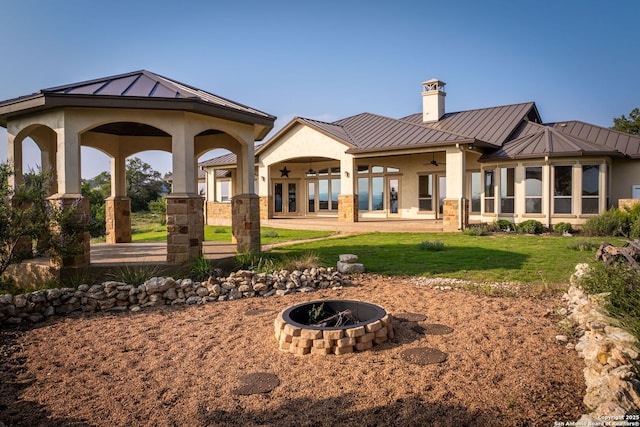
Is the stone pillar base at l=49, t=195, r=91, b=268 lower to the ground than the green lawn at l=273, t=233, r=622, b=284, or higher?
higher

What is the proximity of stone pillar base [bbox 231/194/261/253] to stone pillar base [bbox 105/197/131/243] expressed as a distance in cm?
422

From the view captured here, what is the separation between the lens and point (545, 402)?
3.72m

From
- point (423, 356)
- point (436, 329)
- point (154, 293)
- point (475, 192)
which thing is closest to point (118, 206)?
point (154, 293)

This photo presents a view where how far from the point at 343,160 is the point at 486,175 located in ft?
21.4

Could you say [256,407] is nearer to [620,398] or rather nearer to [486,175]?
[620,398]

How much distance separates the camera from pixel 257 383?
428 cm

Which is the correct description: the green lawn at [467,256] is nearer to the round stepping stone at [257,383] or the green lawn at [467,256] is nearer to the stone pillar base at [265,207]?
the round stepping stone at [257,383]

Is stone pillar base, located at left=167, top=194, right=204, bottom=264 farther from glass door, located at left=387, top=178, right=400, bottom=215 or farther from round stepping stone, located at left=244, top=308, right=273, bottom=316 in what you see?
glass door, located at left=387, top=178, right=400, bottom=215

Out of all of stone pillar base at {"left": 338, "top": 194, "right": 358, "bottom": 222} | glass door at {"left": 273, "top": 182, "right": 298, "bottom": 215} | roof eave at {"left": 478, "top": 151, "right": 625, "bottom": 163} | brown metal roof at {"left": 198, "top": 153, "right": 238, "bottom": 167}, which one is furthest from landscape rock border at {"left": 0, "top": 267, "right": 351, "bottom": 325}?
glass door at {"left": 273, "top": 182, "right": 298, "bottom": 215}

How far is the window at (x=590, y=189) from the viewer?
1694 centimetres

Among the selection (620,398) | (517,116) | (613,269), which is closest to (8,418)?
(620,398)

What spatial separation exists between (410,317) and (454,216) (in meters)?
12.0

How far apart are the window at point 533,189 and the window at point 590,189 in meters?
1.55

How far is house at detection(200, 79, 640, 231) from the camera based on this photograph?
1723 cm
